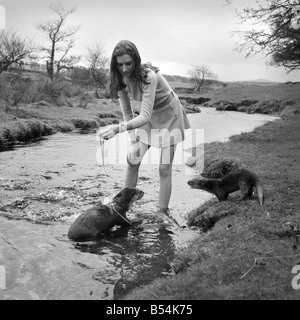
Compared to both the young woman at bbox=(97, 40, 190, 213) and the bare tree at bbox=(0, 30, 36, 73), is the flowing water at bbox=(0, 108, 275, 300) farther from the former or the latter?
the bare tree at bbox=(0, 30, 36, 73)

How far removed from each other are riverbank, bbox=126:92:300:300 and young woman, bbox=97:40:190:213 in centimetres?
127

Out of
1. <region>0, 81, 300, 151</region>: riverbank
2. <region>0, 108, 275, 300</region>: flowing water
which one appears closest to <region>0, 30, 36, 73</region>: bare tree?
<region>0, 81, 300, 151</region>: riverbank

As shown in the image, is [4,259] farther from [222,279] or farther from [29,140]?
[29,140]

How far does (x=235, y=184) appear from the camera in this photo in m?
6.54

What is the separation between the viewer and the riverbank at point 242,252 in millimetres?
3379

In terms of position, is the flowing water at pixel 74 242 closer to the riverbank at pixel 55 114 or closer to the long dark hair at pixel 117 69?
the long dark hair at pixel 117 69

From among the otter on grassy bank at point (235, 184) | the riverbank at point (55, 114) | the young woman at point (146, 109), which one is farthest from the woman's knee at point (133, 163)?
the riverbank at point (55, 114)

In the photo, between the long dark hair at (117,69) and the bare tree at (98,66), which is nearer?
the long dark hair at (117,69)

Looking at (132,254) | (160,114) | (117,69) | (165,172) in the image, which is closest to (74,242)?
(132,254)

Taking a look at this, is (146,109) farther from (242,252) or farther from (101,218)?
(242,252)

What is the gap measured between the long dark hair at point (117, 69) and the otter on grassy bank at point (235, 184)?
2.27 meters

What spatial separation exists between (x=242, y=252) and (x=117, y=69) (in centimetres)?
306
